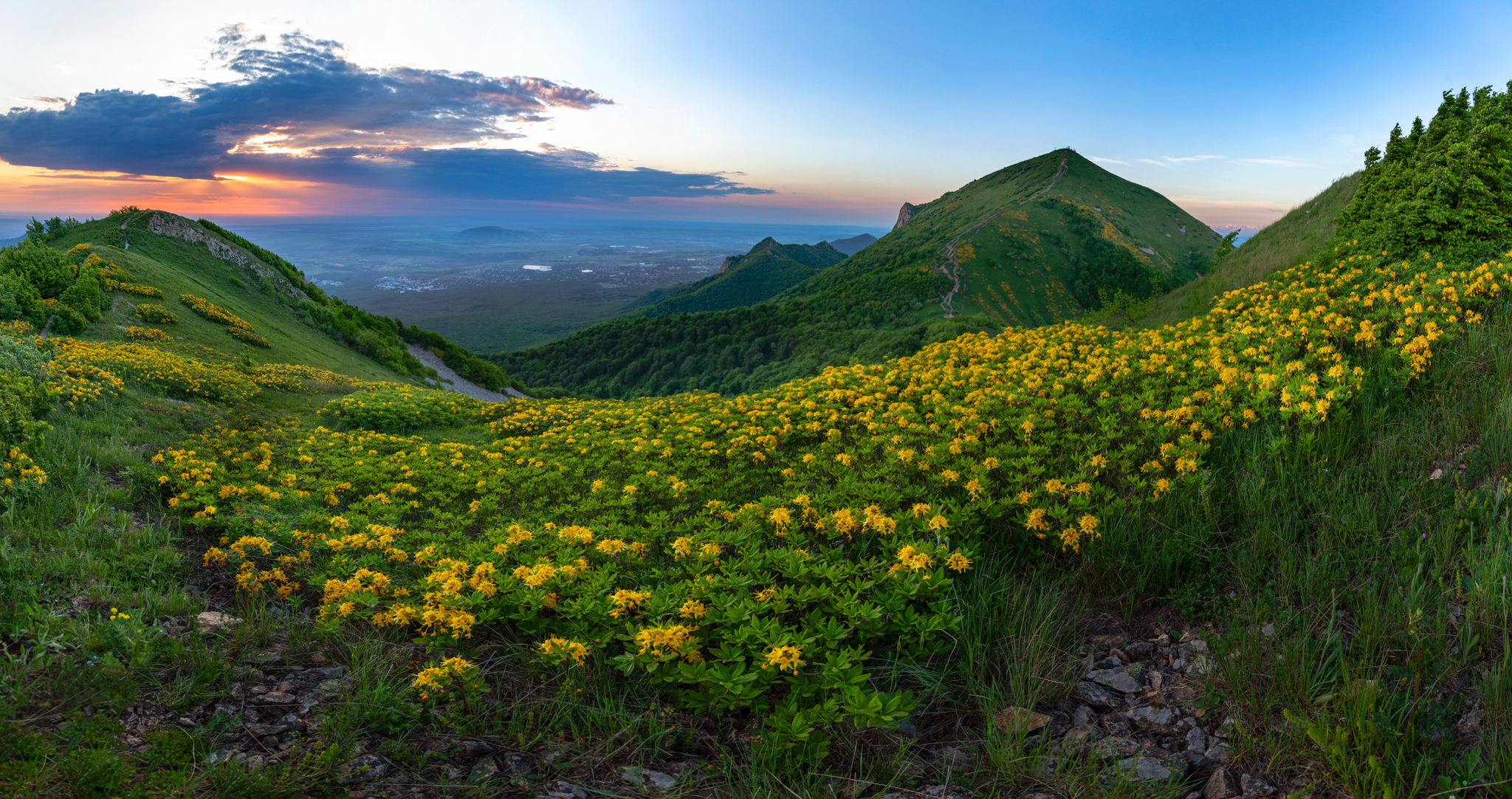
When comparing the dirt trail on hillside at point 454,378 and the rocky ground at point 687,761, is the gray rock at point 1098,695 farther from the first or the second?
the dirt trail on hillside at point 454,378

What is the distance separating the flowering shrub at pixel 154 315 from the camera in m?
26.1

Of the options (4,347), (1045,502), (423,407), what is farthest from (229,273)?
(1045,502)

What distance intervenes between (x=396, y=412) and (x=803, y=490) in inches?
538

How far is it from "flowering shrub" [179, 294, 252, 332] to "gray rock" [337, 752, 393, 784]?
38543 millimetres

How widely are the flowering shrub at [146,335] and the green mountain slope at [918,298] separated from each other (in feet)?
168

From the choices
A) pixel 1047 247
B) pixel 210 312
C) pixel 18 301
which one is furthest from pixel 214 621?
pixel 1047 247

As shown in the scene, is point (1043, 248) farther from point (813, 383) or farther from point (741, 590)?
point (741, 590)

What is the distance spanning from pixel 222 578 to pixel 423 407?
38.1 ft

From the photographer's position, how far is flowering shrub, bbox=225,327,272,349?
29.1 meters

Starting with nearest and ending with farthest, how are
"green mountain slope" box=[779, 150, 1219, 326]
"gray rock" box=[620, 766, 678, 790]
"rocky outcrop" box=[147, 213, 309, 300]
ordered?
"gray rock" box=[620, 766, 678, 790] → "rocky outcrop" box=[147, 213, 309, 300] → "green mountain slope" box=[779, 150, 1219, 326]

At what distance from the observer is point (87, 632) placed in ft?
10.9

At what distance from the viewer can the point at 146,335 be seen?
74.8 ft

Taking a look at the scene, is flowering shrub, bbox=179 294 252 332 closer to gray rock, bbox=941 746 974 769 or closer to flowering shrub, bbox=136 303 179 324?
flowering shrub, bbox=136 303 179 324

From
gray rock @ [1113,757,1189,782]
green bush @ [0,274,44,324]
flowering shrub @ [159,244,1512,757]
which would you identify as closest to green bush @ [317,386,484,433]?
flowering shrub @ [159,244,1512,757]
